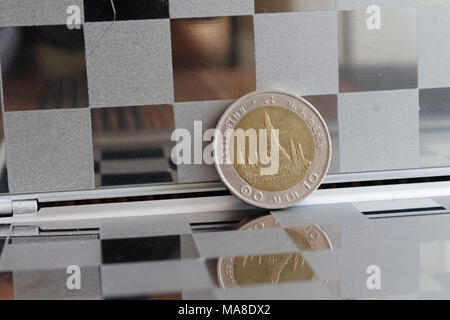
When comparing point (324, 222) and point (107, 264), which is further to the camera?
point (324, 222)

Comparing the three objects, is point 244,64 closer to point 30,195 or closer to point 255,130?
point 255,130

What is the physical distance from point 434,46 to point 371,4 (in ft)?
0.64

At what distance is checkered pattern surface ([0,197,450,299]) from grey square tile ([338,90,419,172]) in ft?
0.36

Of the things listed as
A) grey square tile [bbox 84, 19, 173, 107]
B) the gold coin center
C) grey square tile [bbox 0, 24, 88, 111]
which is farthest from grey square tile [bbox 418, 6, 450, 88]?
grey square tile [bbox 0, 24, 88, 111]

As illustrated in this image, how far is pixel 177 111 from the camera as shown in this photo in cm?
164

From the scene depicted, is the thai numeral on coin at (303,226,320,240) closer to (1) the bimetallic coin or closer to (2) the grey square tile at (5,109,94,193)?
(1) the bimetallic coin

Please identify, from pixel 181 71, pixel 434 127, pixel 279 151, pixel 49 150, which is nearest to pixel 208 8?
pixel 181 71

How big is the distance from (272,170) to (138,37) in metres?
0.45

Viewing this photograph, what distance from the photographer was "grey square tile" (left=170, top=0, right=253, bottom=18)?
1.60 metres

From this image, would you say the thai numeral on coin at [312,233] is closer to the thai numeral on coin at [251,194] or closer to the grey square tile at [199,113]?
the thai numeral on coin at [251,194]

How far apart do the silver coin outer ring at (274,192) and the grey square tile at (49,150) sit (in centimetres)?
32

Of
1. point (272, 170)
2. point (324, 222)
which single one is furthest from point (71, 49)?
point (324, 222)

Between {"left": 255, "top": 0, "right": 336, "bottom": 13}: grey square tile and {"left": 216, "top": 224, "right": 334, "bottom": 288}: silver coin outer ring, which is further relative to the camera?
{"left": 255, "top": 0, "right": 336, "bottom": 13}: grey square tile

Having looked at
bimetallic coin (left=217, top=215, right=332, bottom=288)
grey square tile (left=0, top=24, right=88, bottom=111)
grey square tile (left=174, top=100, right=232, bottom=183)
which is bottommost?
bimetallic coin (left=217, top=215, right=332, bottom=288)
